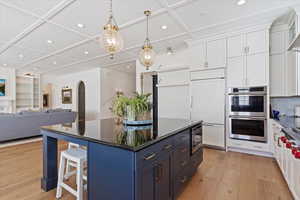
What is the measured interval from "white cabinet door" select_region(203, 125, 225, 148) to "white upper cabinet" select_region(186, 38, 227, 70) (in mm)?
1521

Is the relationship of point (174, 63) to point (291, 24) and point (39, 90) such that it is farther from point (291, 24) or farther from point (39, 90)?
point (39, 90)

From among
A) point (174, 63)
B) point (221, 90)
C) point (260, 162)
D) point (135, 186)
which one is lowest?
point (260, 162)

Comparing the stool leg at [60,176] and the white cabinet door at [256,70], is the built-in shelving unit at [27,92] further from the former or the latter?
the white cabinet door at [256,70]

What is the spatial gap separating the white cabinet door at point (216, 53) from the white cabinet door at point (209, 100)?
0.41 m

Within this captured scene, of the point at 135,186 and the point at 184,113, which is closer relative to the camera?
the point at 135,186

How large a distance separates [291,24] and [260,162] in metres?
2.80

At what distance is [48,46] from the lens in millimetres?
4406

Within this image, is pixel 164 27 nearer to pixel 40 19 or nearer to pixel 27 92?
pixel 40 19

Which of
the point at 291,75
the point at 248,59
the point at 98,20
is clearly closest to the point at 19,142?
the point at 98,20

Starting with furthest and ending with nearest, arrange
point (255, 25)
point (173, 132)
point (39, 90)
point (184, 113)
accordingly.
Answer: point (39, 90)
point (184, 113)
point (255, 25)
point (173, 132)

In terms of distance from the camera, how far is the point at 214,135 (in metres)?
3.62

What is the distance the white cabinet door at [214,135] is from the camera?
3512 mm

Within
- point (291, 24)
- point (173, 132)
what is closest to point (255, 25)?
point (291, 24)

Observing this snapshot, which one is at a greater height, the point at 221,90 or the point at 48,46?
the point at 48,46
